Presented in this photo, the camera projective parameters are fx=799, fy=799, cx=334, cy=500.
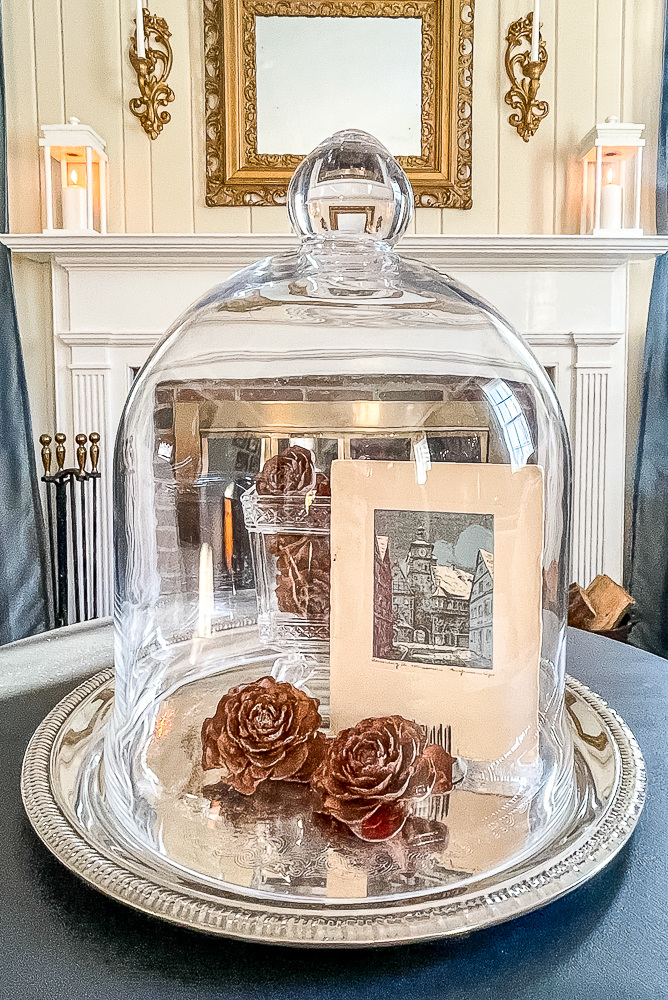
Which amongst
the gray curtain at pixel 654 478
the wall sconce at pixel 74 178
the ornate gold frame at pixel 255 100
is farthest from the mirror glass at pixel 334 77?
the gray curtain at pixel 654 478

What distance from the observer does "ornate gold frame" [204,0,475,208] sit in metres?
2.04

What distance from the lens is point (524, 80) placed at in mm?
2086

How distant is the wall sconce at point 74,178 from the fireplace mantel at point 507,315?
89 mm

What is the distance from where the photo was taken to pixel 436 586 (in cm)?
45

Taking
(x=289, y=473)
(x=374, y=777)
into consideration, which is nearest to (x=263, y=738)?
(x=374, y=777)

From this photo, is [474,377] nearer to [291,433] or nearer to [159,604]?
[291,433]

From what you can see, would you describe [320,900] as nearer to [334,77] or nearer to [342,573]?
[342,573]

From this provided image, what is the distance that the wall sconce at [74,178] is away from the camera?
1.96 metres

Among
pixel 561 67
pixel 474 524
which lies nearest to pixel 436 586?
pixel 474 524

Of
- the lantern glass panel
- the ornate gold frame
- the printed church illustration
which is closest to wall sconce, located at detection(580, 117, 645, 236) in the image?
the lantern glass panel

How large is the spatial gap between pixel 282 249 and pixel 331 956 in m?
1.91

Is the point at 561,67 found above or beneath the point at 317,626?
above

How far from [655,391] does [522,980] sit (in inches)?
80.4

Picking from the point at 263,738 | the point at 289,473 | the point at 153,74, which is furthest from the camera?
the point at 153,74
